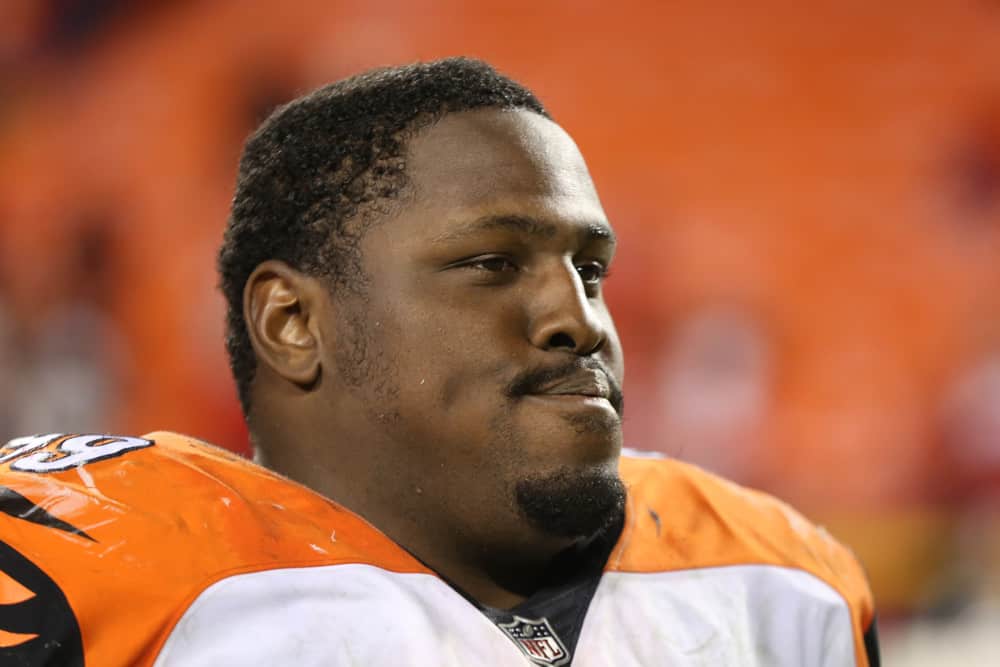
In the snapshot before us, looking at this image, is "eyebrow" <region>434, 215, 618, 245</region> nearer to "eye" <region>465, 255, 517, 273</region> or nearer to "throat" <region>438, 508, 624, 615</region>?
"eye" <region>465, 255, 517, 273</region>

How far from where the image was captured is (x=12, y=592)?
0.91 meters

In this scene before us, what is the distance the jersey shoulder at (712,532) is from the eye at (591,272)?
9.9 inches

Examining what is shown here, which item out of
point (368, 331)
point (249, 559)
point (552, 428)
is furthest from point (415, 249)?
point (249, 559)

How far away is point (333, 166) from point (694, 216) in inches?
79.9

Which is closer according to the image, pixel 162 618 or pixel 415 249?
pixel 162 618

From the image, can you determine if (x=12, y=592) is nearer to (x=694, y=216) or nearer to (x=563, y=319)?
(x=563, y=319)

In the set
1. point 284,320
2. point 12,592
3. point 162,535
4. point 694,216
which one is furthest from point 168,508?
point 694,216

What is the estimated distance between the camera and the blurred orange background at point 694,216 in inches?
117

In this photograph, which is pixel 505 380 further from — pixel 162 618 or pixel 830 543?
pixel 830 543

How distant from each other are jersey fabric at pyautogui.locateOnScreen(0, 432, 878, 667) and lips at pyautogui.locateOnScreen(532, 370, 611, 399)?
19 cm

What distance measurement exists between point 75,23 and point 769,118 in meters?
1.80

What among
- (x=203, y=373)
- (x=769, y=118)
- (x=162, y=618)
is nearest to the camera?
(x=162, y=618)

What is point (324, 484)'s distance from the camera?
118cm

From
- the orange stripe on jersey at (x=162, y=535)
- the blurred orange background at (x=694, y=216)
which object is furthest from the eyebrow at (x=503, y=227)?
the blurred orange background at (x=694, y=216)
